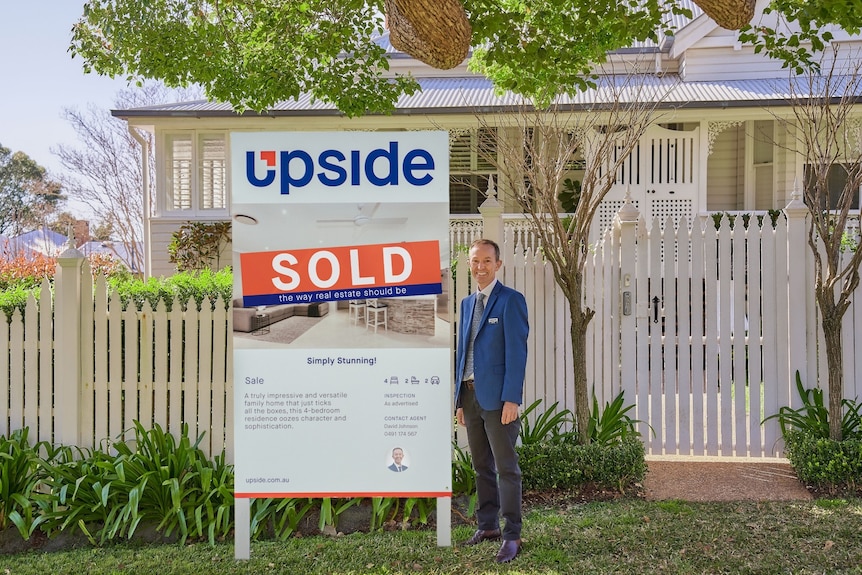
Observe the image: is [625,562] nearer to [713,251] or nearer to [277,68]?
[713,251]

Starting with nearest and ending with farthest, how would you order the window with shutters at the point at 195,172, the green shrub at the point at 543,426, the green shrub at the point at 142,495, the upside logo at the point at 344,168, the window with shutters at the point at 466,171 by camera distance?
the upside logo at the point at 344,168, the green shrub at the point at 142,495, the green shrub at the point at 543,426, the window with shutters at the point at 195,172, the window with shutters at the point at 466,171

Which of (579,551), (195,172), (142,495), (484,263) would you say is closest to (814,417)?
(579,551)

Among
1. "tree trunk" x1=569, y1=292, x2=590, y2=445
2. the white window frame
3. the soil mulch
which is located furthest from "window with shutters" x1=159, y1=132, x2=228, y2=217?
the soil mulch

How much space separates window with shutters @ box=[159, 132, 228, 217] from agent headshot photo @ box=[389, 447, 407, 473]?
11328mm

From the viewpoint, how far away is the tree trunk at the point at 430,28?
16.0ft

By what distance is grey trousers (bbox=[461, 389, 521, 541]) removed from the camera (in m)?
4.26

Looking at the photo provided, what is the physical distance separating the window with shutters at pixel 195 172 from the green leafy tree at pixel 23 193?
18.2m

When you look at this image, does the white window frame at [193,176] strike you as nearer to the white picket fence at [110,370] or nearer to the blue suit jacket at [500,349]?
the white picket fence at [110,370]

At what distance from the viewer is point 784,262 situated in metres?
5.99

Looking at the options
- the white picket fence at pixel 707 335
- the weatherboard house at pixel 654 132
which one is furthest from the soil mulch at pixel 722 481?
the weatherboard house at pixel 654 132

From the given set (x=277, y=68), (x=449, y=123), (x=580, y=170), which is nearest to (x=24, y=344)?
(x=277, y=68)

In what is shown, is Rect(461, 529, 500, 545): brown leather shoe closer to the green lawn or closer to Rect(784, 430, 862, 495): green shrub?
the green lawn

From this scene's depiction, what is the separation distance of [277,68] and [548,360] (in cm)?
372

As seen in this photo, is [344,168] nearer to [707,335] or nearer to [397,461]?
[397,461]
